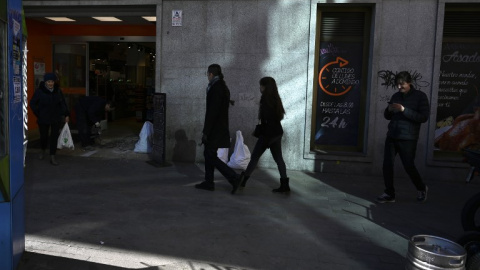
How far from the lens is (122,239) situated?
14.5 feet

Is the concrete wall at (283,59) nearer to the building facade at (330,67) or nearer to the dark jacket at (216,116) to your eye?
the building facade at (330,67)

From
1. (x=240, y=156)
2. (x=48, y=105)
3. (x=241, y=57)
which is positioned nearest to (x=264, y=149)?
(x=240, y=156)

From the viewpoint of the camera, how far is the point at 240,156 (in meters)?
8.00

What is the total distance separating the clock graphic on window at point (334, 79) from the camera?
821cm

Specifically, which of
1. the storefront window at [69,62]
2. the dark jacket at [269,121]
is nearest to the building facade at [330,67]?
the dark jacket at [269,121]

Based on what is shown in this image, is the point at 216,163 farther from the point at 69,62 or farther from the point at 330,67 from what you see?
the point at 69,62

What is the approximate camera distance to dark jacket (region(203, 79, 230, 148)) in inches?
238

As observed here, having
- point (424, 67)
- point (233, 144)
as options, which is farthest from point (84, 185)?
point (424, 67)

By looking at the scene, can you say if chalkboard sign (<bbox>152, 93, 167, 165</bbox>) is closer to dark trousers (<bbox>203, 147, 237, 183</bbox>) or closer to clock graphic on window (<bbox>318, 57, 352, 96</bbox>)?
dark trousers (<bbox>203, 147, 237, 183</bbox>)

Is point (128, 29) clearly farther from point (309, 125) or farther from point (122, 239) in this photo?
point (122, 239)

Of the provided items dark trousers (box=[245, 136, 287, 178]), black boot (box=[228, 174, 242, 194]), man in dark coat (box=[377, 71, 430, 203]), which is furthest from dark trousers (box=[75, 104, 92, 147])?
man in dark coat (box=[377, 71, 430, 203])

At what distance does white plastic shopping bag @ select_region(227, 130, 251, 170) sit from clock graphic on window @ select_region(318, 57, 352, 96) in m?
1.95

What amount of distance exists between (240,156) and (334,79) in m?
2.37

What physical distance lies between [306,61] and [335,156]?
1.88 meters
